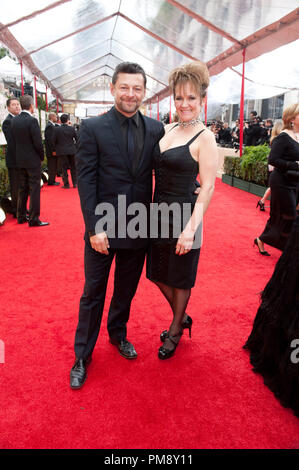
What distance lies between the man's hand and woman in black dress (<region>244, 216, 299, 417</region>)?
3.41 ft

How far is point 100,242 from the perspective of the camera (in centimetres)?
206

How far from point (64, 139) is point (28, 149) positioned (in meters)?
3.73

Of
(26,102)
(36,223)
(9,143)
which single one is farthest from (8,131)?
Answer: (36,223)

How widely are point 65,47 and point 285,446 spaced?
40.1 ft

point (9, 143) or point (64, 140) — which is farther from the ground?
point (64, 140)

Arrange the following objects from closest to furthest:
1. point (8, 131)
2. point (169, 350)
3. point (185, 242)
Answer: point (185, 242) < point (169, 350) < point (8, 131)

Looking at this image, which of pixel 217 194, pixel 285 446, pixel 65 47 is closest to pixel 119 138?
pixel 285 446

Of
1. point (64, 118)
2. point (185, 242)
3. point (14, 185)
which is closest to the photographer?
point (185, 242)

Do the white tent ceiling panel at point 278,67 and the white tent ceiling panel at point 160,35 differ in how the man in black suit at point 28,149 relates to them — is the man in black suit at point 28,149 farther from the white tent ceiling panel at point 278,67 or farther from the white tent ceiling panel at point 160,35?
the white tent ceiling panel at point 278,67

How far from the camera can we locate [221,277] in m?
3.85

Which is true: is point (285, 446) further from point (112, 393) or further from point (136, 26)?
point (136, 26)

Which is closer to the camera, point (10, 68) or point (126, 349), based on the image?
point (126, 349)

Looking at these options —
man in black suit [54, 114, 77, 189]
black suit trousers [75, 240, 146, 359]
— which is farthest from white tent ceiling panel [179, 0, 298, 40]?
black suit trousers [75, 240, 146, 359]

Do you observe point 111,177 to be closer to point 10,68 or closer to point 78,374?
point 78,374
